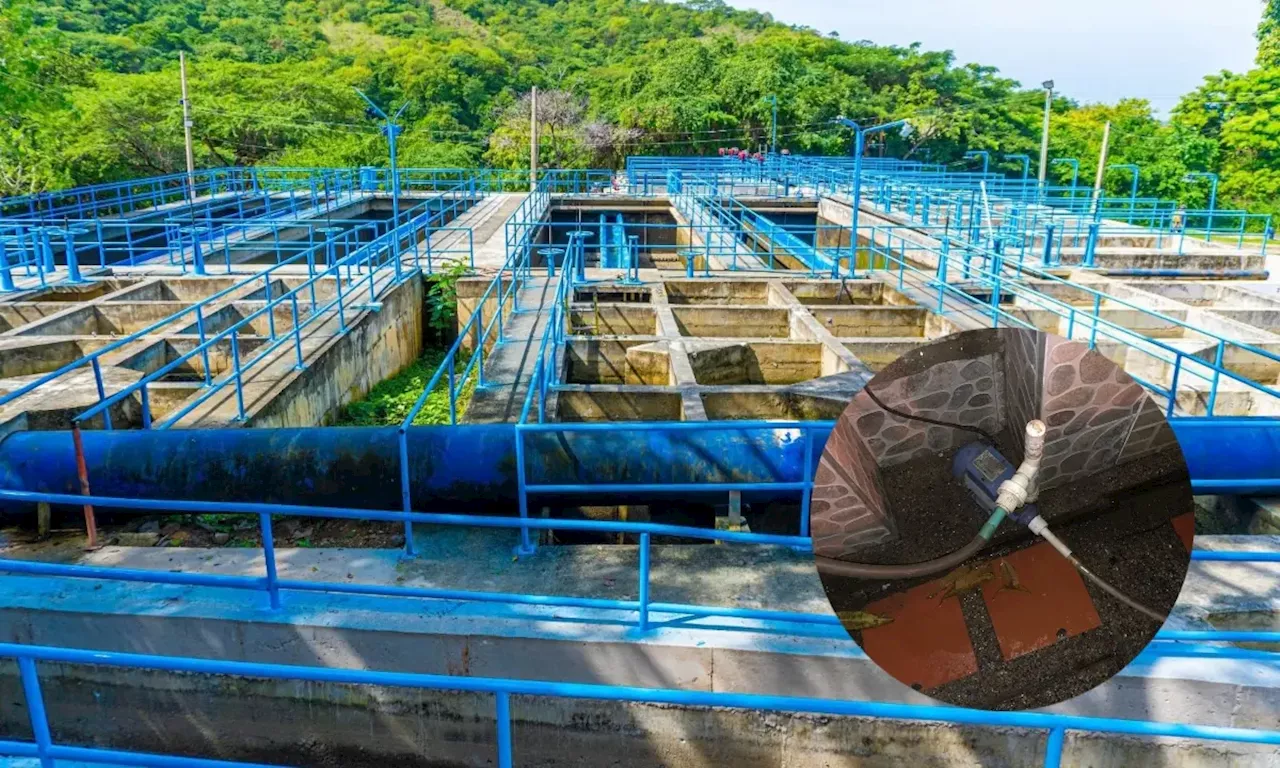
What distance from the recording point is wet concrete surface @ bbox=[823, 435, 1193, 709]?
157 inches

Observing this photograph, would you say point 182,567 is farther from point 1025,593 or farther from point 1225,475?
point 1225,475

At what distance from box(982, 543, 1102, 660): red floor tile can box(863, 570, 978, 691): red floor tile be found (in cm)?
27

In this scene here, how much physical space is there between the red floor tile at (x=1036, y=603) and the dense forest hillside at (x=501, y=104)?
22.7 meters

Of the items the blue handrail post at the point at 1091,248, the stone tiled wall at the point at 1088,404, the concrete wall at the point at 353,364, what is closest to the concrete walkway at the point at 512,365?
the concrete wall at the point at 353,364

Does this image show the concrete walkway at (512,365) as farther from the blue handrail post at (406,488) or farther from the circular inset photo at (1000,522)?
the circular inset photo at (1000,522)

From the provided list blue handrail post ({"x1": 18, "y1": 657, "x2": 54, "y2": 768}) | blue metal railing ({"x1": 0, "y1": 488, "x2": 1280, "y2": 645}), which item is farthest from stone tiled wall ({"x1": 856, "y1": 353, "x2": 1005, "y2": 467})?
blue handrail post ({"x1": 18, "y1": 657, "x2": 54, "y2": 768})

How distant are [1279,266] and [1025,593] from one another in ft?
65.0

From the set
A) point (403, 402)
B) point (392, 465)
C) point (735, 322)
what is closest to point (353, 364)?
point (403, 402)

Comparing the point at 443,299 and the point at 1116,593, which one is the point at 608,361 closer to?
the point at 443,299

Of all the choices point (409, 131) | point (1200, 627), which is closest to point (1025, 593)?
point (1200, 627)

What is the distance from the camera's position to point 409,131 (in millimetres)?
54812

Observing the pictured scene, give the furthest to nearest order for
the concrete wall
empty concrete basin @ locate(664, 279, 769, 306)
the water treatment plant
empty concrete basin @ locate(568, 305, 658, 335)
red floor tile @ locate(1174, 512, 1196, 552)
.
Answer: empty concrete basin @ locate(664, 279, 769, 306) → empty concrete basin @ locate(568, 305, 658, 335) → the concrete wall → the water treatment plant → red floor tile @ locate(1174, 512, 1196, 552)

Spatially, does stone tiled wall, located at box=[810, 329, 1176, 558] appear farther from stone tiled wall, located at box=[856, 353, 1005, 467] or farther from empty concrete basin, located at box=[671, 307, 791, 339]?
empty concrete basin, located at box=[671, 307, 791, 339]

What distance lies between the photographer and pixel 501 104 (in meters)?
57.4
